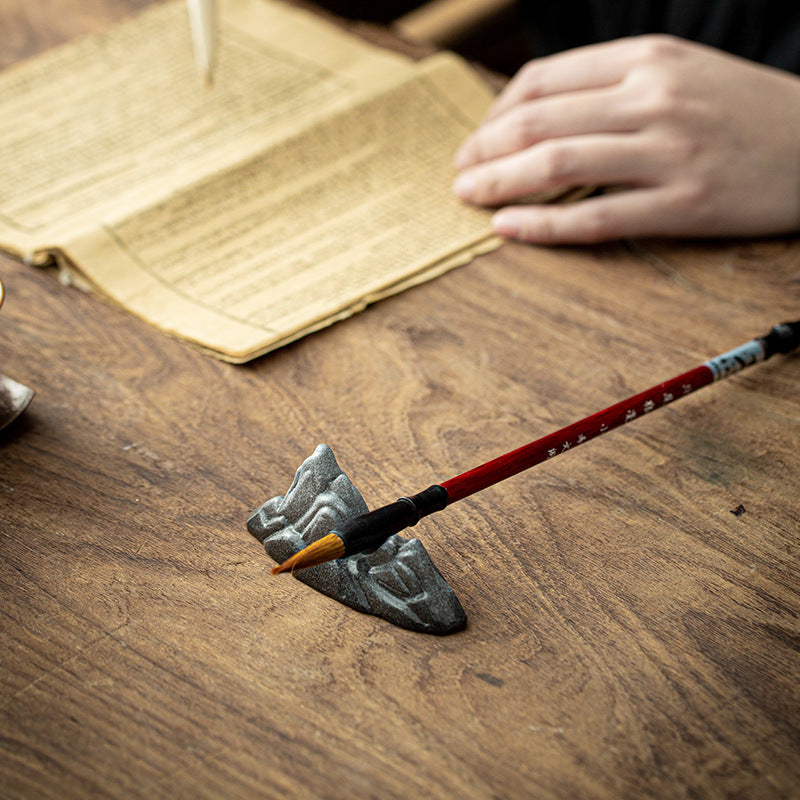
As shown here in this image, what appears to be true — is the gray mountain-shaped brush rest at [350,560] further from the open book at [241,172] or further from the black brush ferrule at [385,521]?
the open book at [241,172]

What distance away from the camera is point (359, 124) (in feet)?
2.52

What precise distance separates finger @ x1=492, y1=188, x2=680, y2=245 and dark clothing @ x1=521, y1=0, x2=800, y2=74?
0.92ft

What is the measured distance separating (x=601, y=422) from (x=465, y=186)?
29 cm

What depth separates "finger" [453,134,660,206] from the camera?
2.15 ft

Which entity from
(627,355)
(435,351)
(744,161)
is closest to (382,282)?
(435,351)

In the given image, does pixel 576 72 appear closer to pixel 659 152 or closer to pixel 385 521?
pixel 659 152

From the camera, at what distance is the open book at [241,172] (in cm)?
63

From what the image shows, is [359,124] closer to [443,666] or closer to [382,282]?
[382,282]

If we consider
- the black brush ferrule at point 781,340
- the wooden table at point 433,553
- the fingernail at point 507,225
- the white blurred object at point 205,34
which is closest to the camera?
the wooden table at point 433,553

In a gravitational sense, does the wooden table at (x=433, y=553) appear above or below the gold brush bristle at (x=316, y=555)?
below

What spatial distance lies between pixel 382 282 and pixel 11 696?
368 millimetres

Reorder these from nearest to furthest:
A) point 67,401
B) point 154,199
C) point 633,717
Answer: point 633,717 → point 67,401 → point 154,199

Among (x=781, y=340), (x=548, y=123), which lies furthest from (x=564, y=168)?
(x=781, y=340)

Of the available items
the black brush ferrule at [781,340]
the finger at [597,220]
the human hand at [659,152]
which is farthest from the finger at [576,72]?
the black brush ferrule at [781,340]
